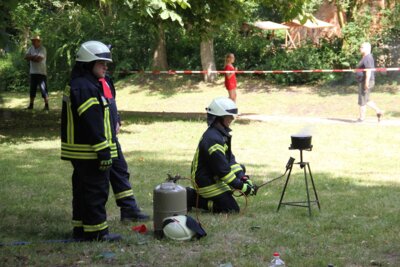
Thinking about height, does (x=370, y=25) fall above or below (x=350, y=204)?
above

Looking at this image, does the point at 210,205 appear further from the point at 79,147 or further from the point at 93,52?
the point at 93,52

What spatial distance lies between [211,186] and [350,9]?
19.7 m

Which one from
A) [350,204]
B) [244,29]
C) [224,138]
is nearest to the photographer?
[224,138]

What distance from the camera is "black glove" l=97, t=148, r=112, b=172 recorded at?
5938 mm

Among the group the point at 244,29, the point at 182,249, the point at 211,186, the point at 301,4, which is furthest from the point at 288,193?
the point at 244,29

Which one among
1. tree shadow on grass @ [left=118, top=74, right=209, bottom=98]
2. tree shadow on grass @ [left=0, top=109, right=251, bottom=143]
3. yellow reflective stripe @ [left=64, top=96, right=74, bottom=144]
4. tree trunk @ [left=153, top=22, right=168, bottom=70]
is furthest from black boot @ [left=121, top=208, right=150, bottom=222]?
tree trunk @ [left=153, top=22, right=168, bottom=70]

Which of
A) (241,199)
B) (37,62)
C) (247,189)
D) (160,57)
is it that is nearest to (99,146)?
(247,189)

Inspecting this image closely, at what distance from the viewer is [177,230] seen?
6270 mm

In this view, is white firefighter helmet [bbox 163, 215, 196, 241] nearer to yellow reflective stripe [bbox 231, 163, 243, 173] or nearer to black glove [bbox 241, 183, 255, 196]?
black glove [bbox 241, 183, 255, 196]

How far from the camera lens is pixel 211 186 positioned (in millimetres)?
7441

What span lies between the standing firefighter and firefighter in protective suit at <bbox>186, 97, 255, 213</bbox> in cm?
138

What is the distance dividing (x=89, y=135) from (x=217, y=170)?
175 centimetres

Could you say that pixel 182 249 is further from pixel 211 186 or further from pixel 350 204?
pixel 350 204

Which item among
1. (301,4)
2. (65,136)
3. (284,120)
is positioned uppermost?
(301,4)
